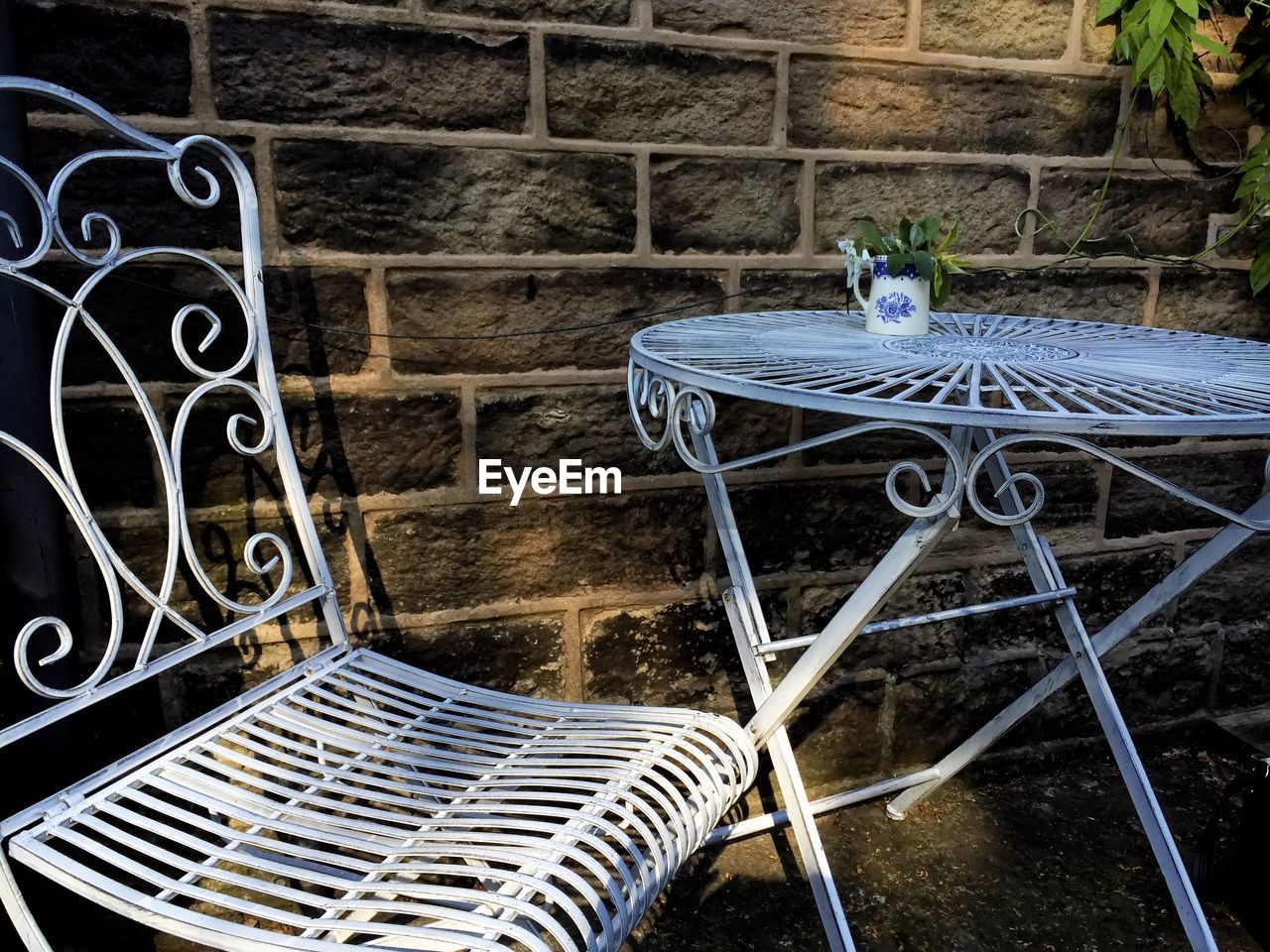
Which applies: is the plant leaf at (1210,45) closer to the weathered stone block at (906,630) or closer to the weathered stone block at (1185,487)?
the weathered stone block at (1185,487)

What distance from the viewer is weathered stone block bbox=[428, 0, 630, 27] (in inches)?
63.9

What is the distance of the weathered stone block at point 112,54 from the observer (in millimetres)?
1441

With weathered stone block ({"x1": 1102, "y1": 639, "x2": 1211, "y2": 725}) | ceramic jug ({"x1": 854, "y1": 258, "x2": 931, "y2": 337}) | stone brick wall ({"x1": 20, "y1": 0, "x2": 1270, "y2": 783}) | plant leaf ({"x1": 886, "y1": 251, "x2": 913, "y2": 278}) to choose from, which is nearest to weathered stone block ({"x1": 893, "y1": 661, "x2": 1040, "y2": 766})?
stone brick wall ({"x1": 20, "y1": 0, "x2": 1270, "y2": 783})

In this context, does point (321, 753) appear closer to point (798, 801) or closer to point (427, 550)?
point (427, 550)

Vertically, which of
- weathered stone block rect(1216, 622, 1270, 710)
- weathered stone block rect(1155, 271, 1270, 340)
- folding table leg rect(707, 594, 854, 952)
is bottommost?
weathered stone block rect(1216, 622, 1270, 710)

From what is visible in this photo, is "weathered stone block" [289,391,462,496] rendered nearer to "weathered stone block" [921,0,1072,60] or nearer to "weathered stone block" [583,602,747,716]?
"weathered stone block" [583,602,747,716]

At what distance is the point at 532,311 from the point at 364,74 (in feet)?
1.63

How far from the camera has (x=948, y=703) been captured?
2.22 m

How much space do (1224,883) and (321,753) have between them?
1.79m

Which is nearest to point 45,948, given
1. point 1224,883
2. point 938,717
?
point 938,717

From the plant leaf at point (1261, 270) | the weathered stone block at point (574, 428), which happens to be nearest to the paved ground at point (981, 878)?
the weathered stone block at point (574, 428)

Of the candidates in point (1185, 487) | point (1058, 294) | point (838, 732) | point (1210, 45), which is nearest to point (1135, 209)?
point (1058, 294)

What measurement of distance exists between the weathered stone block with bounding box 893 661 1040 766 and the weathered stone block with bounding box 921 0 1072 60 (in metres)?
1.39

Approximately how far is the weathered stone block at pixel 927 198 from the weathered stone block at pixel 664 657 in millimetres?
854
